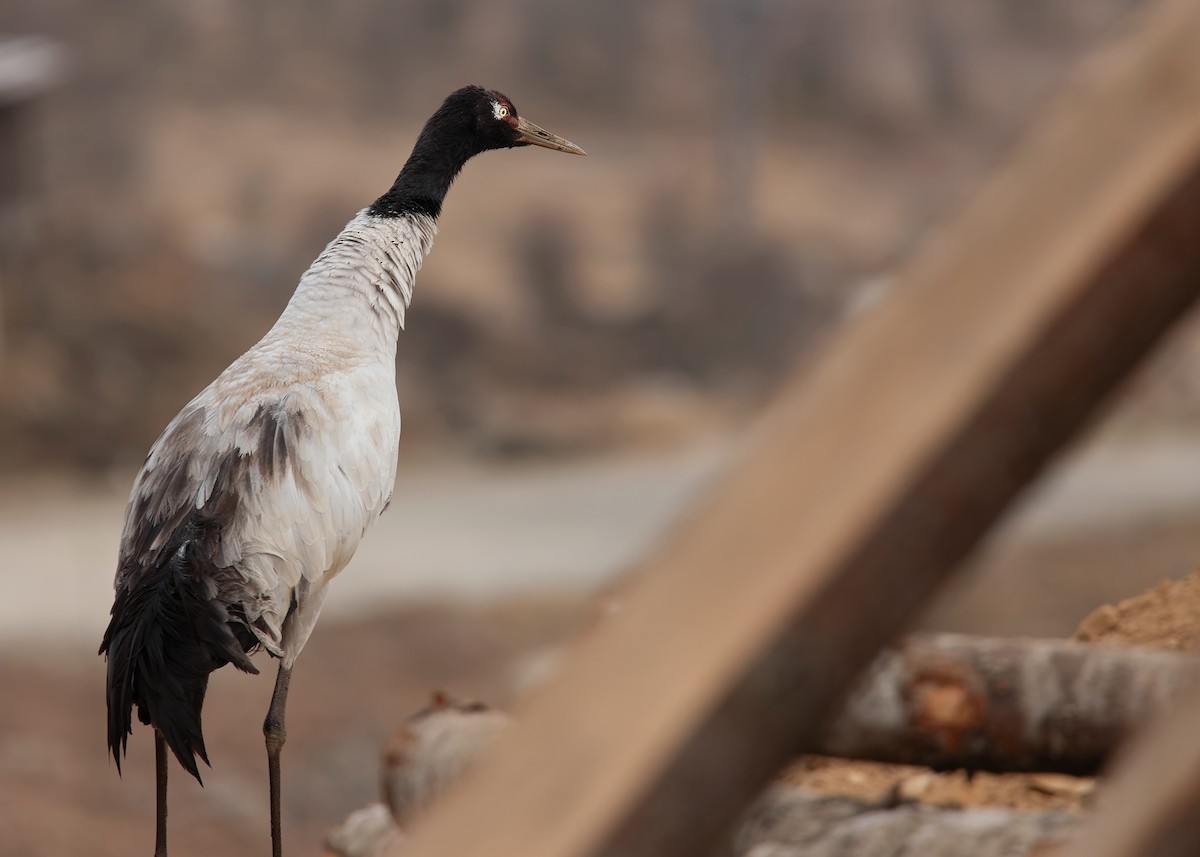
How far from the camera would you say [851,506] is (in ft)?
2.76

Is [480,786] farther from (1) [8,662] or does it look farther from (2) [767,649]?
(1) [8,662]

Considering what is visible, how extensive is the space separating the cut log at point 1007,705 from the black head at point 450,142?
A: 1.30 meters

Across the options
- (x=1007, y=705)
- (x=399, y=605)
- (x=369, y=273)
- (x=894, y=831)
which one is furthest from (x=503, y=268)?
(x=894, y=831)

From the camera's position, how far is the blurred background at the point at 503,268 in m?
11.3

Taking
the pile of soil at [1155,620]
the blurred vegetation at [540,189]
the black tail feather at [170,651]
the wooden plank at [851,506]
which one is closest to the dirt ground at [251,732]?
the pile of soil at [1155,620]

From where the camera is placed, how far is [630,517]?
13.0 metres

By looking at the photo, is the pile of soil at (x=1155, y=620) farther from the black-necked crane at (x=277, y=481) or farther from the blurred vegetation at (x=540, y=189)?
the blurred vegetation at (x=540, y=189)

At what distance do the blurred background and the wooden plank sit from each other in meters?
8.85

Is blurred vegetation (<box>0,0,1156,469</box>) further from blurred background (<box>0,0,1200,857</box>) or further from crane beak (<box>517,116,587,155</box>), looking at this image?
crane beak (<box>517,116,587,155</box>)

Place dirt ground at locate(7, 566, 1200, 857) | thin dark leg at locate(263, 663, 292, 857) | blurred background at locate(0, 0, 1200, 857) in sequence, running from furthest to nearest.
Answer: blurred background at locate(0, 0, 1200, 857), dirt ground at locate(7, 566, 1200, 857), thin dark leg at locate(263, 663, 292, 857)

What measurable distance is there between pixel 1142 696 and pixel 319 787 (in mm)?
7306

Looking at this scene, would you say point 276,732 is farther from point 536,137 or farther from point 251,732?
point 251,732

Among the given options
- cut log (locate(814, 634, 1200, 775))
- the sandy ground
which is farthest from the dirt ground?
cut log (locate(814, 634, 1200, 775))

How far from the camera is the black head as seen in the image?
112 inches
